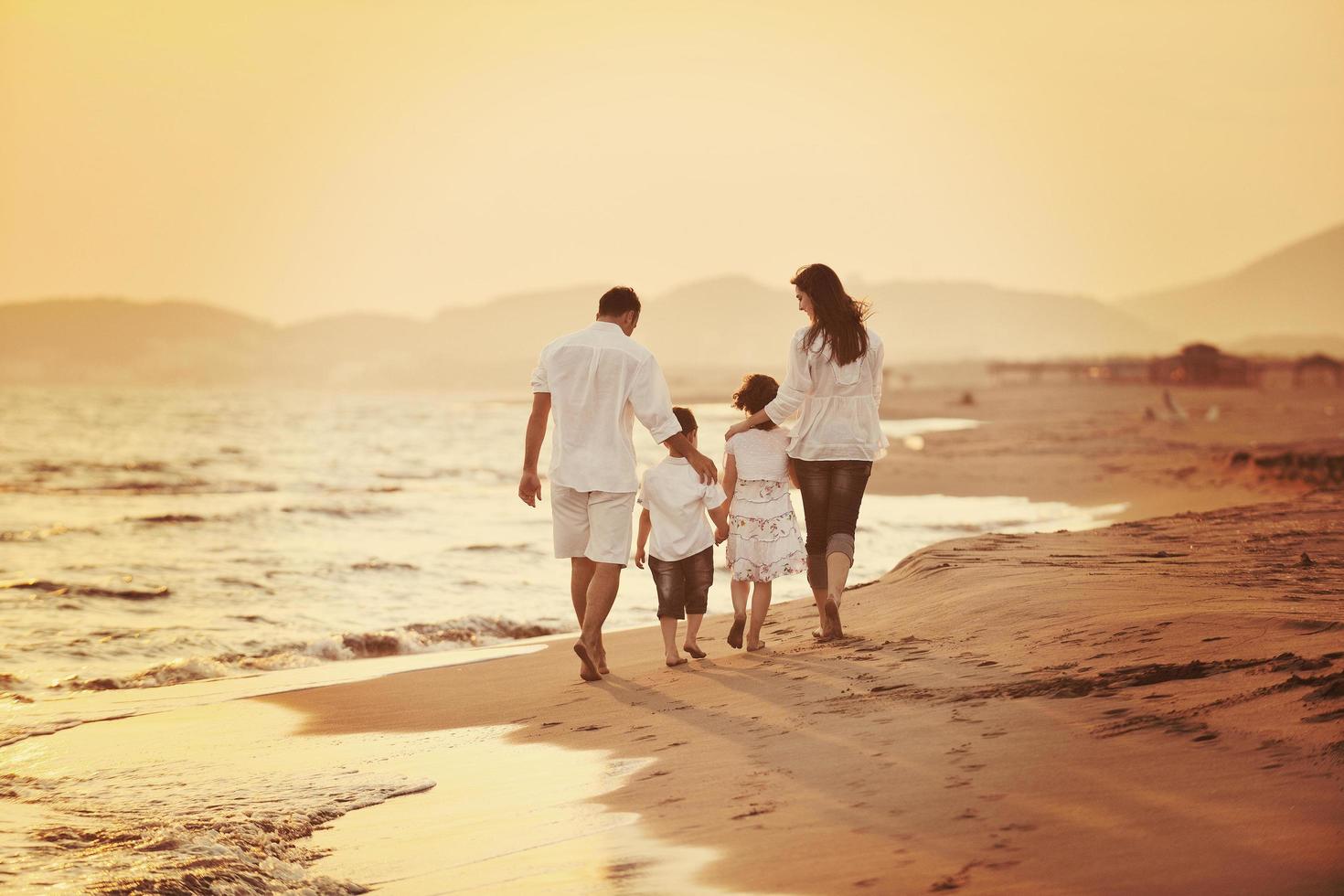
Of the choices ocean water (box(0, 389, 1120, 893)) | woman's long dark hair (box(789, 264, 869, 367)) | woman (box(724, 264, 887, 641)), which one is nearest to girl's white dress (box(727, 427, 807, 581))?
woman (box(724, 264, 887, 641))

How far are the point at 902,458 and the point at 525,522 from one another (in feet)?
35.3

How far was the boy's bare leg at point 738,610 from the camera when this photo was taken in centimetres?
641

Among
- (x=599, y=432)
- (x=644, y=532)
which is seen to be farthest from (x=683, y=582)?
(x=599, y=432)

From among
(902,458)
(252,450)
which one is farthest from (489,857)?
(252,450)

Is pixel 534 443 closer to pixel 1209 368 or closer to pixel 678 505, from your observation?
pixel 678 505

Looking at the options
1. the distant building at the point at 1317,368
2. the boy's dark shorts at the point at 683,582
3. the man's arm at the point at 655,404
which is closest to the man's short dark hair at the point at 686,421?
the man's arm at the point at 655,404

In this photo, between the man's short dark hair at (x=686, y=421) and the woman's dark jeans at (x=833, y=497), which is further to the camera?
the man's short dark hair at (x=686, y=421)

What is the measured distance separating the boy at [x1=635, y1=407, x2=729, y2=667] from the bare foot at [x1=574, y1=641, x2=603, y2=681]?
0.40 m

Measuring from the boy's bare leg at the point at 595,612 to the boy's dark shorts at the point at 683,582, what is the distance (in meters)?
0.28

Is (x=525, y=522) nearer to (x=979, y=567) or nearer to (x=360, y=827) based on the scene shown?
(x=979, y=567)

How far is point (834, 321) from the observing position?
6172 mm

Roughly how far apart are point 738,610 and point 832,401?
50.2 inches

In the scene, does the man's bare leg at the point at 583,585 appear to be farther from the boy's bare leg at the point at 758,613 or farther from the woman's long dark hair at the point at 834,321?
the woman's long dark hair at the point at 834,321

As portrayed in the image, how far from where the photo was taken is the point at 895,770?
3754 millimetres
